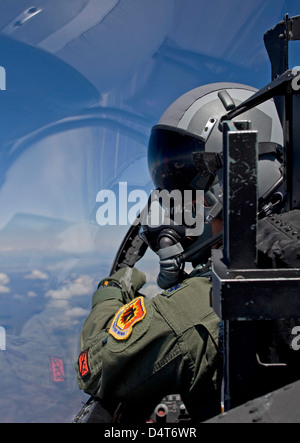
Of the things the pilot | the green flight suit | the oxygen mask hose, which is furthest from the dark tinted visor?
the green flight suit

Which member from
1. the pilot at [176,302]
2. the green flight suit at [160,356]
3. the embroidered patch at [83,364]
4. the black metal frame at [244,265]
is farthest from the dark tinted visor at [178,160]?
the black metal frame at [244,265]

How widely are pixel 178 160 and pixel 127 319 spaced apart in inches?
39.4

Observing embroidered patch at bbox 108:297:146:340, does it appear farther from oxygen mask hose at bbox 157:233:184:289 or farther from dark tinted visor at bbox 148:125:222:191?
dark tinted visor at bbox 148:125:222:191

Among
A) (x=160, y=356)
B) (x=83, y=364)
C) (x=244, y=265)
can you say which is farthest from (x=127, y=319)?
(x=244, y=265)

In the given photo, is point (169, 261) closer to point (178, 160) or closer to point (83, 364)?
point (178, 160)

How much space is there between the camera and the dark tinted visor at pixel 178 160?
5.83 feet

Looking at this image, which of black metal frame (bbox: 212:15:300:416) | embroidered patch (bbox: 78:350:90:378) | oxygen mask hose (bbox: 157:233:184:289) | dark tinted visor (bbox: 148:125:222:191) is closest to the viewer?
black metal frame (bbox: 212:15:300:416)

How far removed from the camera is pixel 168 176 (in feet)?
Result: 6.56

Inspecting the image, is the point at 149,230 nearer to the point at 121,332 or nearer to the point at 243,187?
the point at 121,332

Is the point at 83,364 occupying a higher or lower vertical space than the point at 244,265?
lower

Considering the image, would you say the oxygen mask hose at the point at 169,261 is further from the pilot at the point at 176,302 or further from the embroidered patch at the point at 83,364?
the embroidered patch at the point at 83,364

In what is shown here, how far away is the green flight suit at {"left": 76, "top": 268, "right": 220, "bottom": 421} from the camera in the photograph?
46.3 inches

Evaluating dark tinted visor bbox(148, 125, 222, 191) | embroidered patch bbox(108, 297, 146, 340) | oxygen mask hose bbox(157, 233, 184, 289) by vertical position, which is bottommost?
embroidered patch bbox(108, 297, 146, 340)

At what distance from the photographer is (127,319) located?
1249mm
